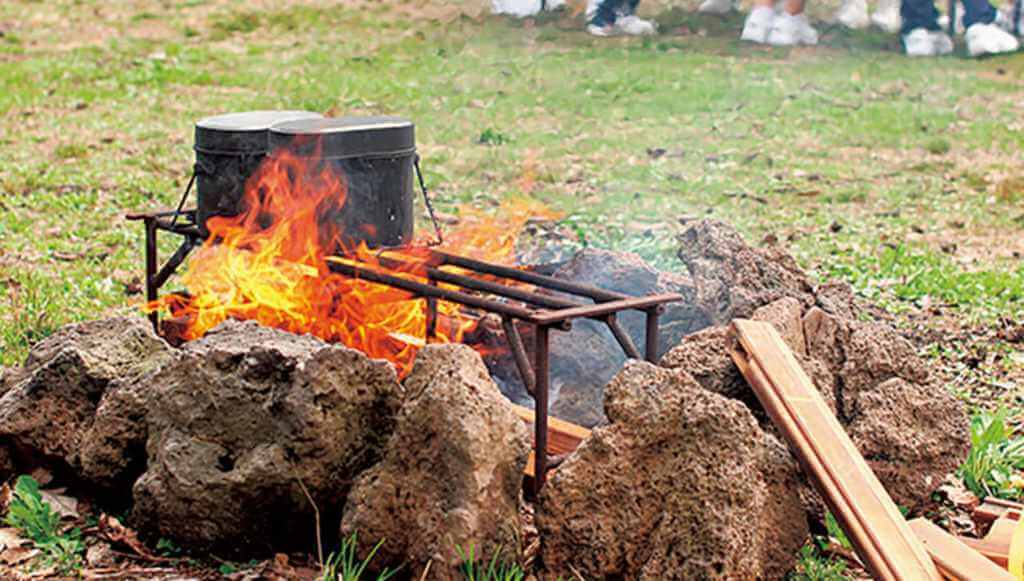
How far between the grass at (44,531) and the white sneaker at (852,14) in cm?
1459

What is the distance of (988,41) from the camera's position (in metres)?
15.8

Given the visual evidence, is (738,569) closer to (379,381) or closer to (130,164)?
(379,381)

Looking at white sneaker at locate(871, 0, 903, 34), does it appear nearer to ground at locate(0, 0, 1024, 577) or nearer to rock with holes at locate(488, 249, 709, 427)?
ground at locate(0, 0, 1024, 577)

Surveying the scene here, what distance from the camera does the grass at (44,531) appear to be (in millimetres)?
4035

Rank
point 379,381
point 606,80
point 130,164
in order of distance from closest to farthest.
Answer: point 379,381 < point 130,164 < point 606,80

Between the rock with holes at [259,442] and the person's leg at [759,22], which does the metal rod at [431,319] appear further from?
the person's leg at [759,22]

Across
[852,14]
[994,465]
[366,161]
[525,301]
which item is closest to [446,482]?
[525,301]

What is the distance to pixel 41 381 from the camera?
452 centimetres

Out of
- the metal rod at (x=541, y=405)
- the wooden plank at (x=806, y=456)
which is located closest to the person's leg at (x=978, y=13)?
the wooden plank at (x=806, y=456)

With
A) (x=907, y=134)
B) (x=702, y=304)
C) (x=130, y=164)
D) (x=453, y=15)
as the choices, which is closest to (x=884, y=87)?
(x=907, y=134)

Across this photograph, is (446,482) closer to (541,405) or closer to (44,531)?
(541,405)

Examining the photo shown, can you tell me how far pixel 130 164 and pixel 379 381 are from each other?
728 cm

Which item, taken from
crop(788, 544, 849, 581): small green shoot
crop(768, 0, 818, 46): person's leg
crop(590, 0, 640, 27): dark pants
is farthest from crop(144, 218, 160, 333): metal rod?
crop(768, 0, 818, 46): person's leg

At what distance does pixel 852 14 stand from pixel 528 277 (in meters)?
13.5
